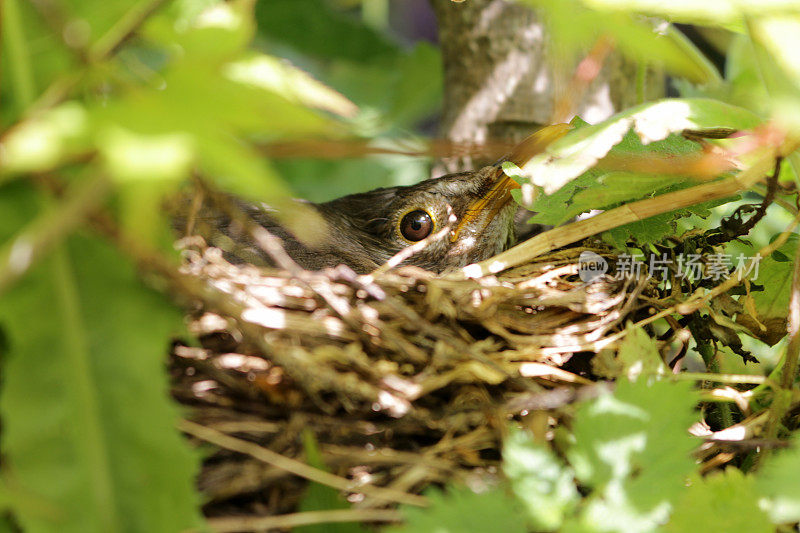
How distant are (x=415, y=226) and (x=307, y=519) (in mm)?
1005

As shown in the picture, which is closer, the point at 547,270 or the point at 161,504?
the point at 161,504

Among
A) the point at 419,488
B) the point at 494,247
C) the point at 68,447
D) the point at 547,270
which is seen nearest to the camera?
the point at 68,447

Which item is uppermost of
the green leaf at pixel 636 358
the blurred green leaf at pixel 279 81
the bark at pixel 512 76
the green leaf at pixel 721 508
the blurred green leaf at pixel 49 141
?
the bark at pixel 512 76

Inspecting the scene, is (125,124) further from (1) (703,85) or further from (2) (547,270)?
(1) (703,85)

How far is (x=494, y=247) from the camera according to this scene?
1.54 metres

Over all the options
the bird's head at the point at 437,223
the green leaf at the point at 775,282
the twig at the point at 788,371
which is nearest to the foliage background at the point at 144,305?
the twig at the point at 788,371

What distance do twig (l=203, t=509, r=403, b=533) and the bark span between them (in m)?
1.07

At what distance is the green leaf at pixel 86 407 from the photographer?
608 mm

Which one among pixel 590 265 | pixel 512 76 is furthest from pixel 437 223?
pixel 590 265

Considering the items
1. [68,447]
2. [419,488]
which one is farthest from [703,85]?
[68,447]

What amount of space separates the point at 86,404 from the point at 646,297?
751mm

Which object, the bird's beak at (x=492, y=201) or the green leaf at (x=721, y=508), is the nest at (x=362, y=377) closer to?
the green leaf at (x=721, y=508)

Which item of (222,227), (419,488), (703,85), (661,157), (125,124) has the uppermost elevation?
(703,85)

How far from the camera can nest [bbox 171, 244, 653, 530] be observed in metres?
0.73
